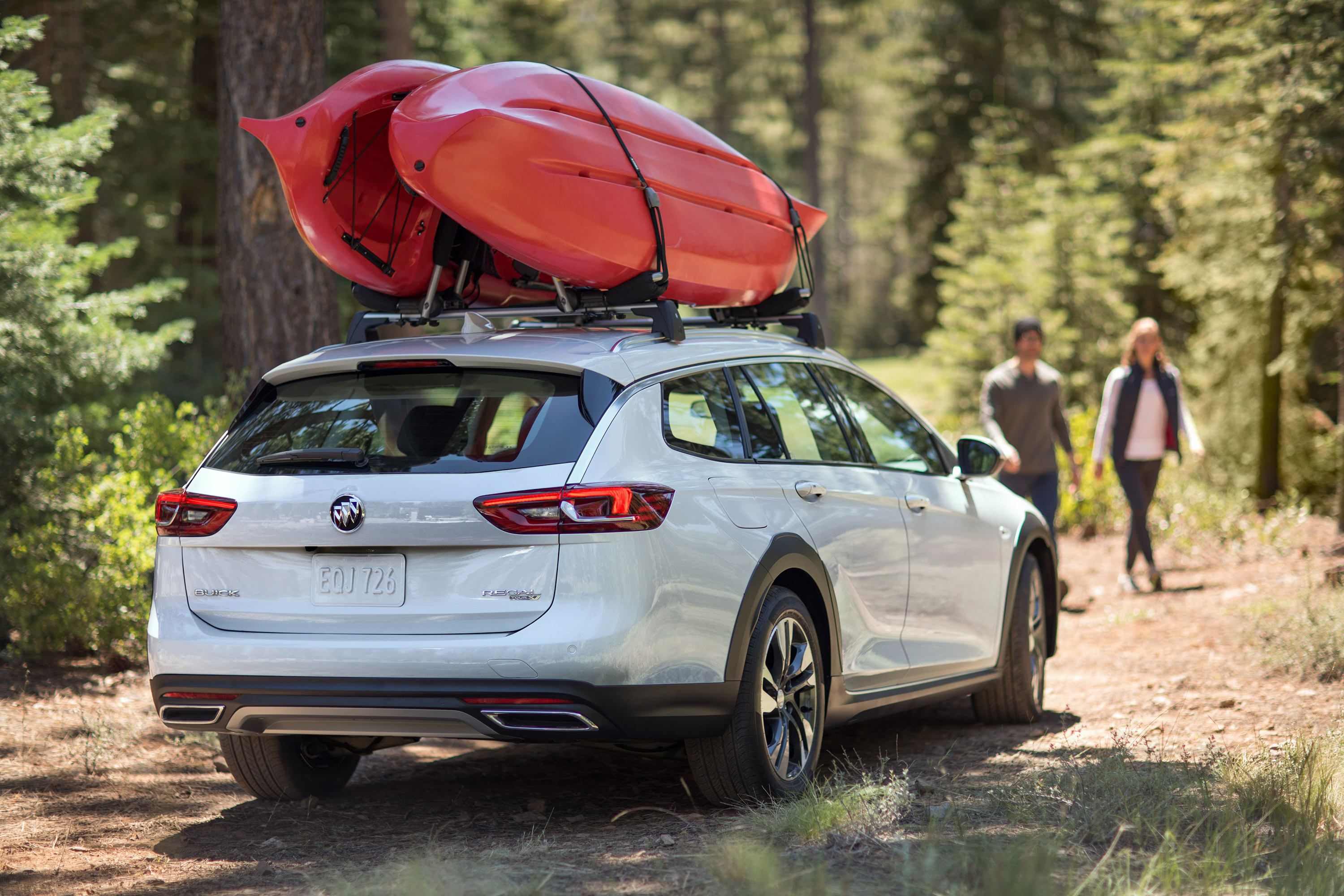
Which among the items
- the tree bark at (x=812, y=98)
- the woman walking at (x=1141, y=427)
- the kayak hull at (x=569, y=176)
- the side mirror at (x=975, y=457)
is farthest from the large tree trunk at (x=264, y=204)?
the tree bark at (x=812, y=98)

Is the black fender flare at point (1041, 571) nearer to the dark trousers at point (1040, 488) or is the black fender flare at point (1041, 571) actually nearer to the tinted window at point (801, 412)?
the tinted window at point (801, 412)

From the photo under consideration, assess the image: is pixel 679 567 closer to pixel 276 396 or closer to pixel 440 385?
pixel 440 385

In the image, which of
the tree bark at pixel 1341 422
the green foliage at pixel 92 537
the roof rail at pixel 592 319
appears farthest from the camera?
the tree bark at pixel 1341 422

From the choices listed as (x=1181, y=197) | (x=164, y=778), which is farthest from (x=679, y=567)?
(x=1181, y=197)

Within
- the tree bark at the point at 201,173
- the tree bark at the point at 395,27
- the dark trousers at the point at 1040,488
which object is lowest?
the dark trousers at the point at 1040,488

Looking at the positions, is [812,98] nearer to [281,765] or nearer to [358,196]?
[358,196]

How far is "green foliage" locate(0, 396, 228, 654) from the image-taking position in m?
7.28

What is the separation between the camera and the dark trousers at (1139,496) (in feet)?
35.3

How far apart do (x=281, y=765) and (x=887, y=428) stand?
3.00 m

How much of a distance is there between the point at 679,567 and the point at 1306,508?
32.3ft

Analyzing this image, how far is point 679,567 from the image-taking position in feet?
13.5

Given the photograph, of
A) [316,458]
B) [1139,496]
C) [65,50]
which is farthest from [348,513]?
[65,50]

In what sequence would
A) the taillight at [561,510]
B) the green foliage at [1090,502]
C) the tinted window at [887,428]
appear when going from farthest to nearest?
the green foliage at [1090,502] < the tinted window at [887,428] < the taillight at [561,510]

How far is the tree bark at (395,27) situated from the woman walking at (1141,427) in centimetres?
1111
